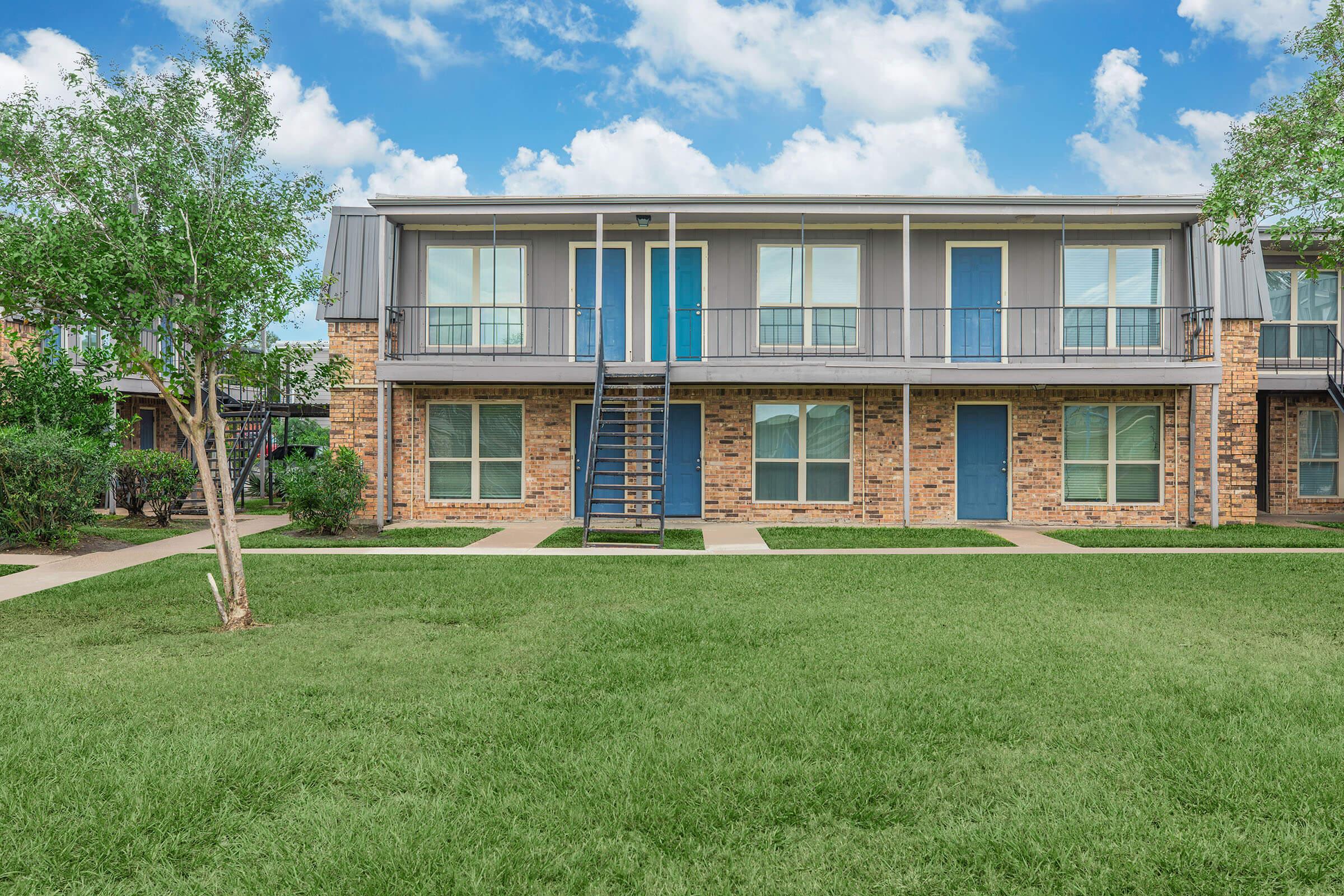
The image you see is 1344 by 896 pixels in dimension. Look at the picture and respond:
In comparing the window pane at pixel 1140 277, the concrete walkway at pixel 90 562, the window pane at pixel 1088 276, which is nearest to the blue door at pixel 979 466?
the window pane at pixel 1088 276

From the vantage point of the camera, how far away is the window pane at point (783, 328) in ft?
48.4

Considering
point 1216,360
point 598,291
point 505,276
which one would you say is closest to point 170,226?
point 598,291

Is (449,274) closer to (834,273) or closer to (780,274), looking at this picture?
(780,274)

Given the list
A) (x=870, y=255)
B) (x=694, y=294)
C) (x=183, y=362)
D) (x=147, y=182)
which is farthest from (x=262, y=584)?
(x=870, y=255)

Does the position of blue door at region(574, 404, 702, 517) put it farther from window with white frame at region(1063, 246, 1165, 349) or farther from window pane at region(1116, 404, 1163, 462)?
window pane at region(1116, 404, 1163, 462)

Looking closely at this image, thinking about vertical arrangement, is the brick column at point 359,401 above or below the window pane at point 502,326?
below

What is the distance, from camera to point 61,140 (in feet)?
20.6

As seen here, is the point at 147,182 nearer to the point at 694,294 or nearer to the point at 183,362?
the point at 183,362

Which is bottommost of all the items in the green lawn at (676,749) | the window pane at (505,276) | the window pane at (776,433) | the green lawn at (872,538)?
the green lawn at (676,749)

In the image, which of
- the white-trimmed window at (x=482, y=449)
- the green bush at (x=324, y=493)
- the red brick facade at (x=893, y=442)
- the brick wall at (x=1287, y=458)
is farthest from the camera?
the brick wall at (x=1287, y=458)

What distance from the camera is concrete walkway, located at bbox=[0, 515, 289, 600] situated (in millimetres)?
8602

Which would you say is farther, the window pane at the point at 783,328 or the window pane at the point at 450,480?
the window pane at the point at 450,480

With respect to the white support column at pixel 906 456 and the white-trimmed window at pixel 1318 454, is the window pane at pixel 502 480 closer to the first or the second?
the white support column at pixel 906 456

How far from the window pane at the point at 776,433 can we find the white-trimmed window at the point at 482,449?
4248 millimetres
